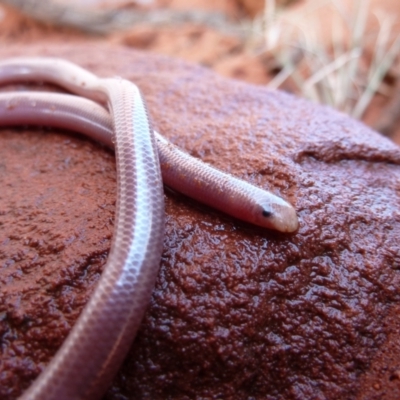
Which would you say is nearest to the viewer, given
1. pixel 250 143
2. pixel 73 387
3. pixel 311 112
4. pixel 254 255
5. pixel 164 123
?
pixel 73 387

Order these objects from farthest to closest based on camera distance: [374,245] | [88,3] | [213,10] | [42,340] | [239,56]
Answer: [88,3] → [213,10] → [239,56] → [374,245] → [42,340]

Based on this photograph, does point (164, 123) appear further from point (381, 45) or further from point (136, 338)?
point (381, 45)

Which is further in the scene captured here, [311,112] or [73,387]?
[311,112]

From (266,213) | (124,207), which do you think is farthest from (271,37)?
(124,207)

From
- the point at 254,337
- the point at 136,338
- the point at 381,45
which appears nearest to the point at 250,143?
the point at 254,337

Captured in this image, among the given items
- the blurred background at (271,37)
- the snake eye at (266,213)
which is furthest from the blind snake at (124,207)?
the blurred background at (271,37)

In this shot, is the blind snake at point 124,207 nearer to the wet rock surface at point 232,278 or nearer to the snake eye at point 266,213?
the snake eye at point 266,213

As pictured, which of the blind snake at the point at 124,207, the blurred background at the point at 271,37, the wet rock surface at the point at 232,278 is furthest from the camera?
the blurred background at the point at 271,37

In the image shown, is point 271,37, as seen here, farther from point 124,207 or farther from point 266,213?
point 124,207
